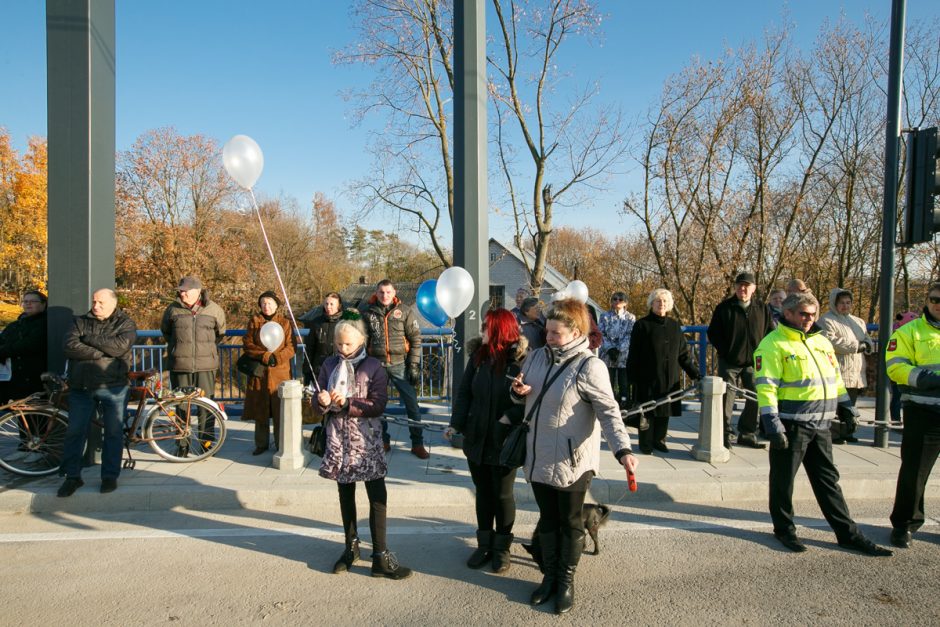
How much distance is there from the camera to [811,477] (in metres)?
4.39

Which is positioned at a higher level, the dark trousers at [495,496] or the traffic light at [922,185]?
the traffic light at [922,185]

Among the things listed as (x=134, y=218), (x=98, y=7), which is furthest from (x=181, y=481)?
(x=134, y=218)

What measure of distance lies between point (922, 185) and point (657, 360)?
3302mm

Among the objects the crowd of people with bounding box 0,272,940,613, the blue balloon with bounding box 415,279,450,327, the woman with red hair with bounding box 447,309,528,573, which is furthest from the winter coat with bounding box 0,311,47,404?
the woman with red hair with bounding box 447,309,528,573

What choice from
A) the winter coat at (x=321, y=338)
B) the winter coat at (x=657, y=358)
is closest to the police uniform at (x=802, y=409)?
the winter coat at (x=657, y=358)

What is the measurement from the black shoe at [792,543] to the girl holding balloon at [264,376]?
473cm

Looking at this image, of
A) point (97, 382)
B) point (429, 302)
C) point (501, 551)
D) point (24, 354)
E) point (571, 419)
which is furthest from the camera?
point (429, 302)

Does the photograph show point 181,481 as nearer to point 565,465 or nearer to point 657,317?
point 565,465

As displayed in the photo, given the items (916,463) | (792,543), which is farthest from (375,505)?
(916,463)

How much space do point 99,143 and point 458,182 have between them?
11.5 ft

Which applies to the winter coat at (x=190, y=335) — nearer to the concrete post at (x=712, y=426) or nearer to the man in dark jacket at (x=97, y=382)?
the man in dark jacket at (x=97, y=382)

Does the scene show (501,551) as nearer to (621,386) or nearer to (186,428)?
(186,428)

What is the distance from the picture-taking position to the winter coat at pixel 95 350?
208 inches

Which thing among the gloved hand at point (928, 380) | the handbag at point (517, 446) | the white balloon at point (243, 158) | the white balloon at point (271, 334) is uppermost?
the white balloon at point (243, 158)
